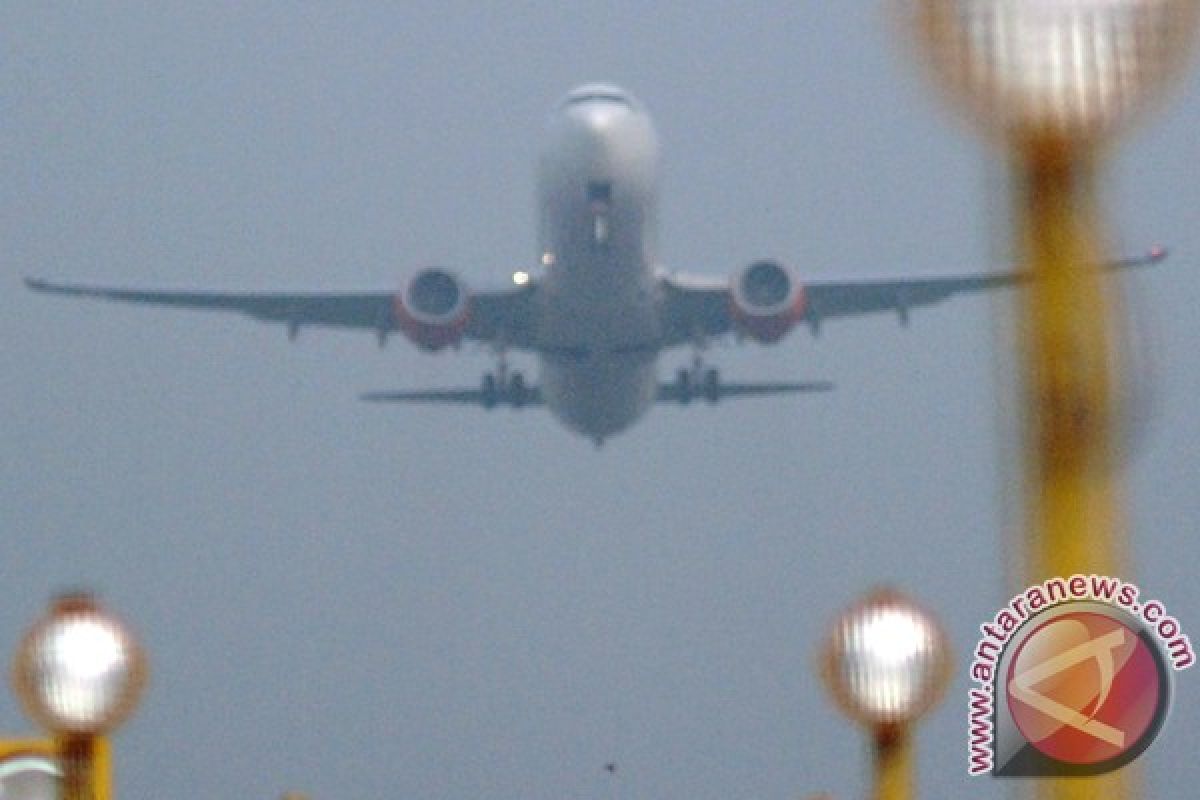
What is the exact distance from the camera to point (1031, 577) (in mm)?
1372

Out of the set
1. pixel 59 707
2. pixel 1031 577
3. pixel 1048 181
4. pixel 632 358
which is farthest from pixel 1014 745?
pixel 632 358

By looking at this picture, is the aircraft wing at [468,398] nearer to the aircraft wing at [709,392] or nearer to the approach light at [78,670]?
the aircraft wing at [709,392]

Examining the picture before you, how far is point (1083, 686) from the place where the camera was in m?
1.58

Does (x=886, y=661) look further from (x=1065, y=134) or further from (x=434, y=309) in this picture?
(x=434, y=309)

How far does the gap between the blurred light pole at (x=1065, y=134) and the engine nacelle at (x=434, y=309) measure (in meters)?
33.2

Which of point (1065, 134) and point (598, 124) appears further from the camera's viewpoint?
point (598, 124)

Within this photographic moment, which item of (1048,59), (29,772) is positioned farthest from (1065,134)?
(29,772)

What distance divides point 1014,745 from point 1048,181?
59 cm

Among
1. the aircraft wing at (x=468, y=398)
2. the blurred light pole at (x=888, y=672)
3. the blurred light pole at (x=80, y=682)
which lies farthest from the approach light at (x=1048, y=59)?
the aircraft wing at (x=468, y=398)

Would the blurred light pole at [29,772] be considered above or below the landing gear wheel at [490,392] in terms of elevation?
below

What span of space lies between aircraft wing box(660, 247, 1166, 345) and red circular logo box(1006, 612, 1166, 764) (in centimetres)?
3341

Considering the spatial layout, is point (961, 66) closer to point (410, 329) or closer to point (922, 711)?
point (922, 711)

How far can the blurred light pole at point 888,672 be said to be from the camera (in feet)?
7.33

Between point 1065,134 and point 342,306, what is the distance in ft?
118
